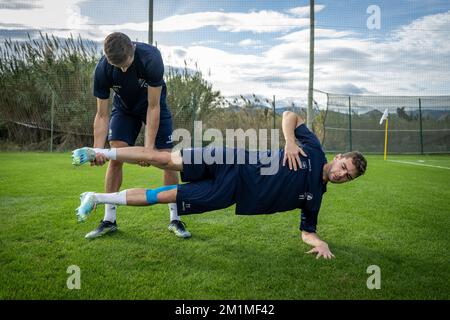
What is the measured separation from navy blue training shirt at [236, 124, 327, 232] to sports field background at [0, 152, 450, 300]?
1.28ft

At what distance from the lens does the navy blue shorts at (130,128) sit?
412 cm

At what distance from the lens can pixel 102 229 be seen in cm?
389

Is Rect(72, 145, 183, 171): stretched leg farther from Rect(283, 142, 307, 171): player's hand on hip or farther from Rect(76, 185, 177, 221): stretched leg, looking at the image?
Rect(283, 142, 307, 171): player's hand on hip

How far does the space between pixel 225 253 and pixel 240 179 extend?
2.01 feet

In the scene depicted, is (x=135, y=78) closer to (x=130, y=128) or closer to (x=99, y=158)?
(x=130, y=128)

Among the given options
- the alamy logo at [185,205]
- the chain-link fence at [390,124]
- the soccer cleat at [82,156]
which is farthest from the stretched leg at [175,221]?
the chain-link fence at [390,124]

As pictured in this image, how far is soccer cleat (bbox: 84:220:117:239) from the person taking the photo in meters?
3.77

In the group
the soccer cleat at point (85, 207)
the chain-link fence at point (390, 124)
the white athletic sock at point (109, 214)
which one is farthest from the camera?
the chain-link fence at point (390, 124)

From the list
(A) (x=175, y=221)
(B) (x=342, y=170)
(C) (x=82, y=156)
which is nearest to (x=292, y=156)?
(B) (x=342, y=170)

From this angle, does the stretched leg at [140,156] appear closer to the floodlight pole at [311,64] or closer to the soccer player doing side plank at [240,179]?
the soccer player doing side plank at [240,179]

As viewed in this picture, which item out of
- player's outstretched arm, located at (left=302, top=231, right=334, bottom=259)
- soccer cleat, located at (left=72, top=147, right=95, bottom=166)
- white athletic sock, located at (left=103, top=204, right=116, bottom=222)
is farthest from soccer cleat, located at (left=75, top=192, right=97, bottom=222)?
player's outstretched arm, located at (left=302, top=231, right=334, bottom=259)

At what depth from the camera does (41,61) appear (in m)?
15.4
